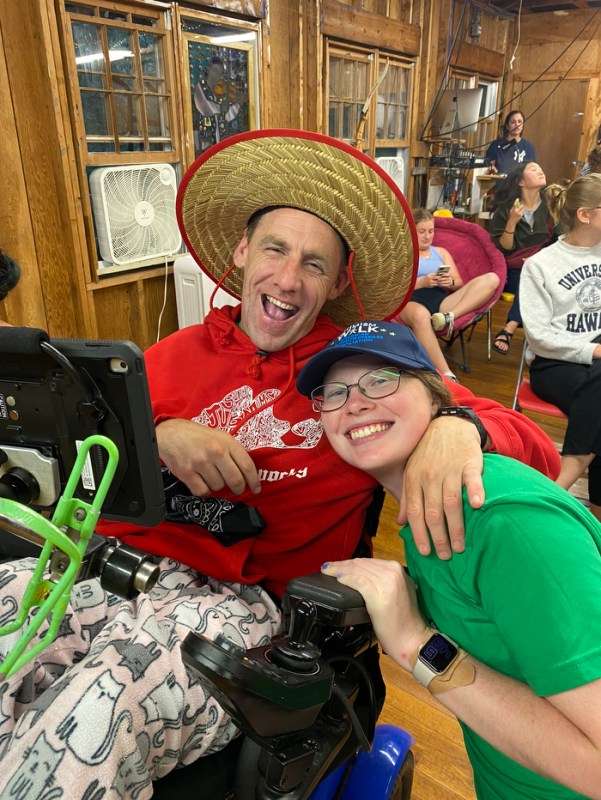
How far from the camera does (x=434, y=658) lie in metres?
0.81

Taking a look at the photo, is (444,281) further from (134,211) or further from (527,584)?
(527,584)

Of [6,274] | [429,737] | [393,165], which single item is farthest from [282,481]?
[393,165]

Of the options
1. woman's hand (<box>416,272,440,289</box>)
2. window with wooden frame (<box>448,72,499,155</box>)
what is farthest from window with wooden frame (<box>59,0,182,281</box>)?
window with wooden frame (<box>448,72,499,155</box>)

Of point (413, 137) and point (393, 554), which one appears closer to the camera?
point (393, 554)

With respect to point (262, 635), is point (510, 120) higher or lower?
higher

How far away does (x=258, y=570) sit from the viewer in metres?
1.15

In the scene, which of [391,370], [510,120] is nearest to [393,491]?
[391,370]

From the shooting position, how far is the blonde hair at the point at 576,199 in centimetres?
249

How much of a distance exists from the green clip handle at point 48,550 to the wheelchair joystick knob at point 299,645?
33cm

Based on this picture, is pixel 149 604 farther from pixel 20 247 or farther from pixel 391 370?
pixel 20 247

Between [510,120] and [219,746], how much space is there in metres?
7.18

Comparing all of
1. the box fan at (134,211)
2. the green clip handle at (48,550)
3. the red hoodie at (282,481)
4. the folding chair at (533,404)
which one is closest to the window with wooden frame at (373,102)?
the box fan at (134,211)

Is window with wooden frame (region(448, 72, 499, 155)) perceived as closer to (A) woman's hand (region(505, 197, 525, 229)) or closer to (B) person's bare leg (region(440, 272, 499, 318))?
(A) woman's hand (region(505, 197, 525, 229))

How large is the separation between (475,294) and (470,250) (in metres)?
0.40
